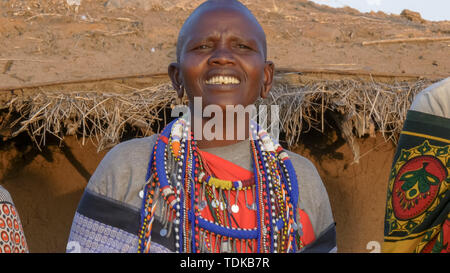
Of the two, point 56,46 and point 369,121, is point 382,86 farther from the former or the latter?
point 56,46

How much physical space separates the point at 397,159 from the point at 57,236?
395 centimetres

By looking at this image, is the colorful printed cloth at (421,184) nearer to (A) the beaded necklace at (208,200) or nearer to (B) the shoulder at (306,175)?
(B) the shoulder at (306,175)

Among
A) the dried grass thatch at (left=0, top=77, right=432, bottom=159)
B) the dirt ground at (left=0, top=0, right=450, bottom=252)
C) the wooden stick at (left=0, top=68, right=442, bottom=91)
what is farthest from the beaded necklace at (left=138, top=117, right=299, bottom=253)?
the dirt ground at (left=0, top=0, right=450, bottom=252)

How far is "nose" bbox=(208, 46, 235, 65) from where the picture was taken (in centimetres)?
257

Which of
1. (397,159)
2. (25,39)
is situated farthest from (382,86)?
(25,39)

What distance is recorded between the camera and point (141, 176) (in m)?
2.60

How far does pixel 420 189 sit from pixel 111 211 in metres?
1.37

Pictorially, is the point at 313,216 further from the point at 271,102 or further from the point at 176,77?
the point at 271,102

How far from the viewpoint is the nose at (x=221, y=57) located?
257 centimetres

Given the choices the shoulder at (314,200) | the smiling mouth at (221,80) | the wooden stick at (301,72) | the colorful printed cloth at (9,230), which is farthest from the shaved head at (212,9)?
the wooden stick at (301,72)

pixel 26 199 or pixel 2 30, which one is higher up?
pixel 2 30

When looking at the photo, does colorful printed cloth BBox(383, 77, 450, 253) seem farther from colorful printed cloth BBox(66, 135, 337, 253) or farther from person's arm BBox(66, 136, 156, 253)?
person's arm BBox(66, 136, 156, 253)

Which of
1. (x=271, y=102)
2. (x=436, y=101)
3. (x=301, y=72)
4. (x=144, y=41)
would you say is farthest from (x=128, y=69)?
(x=436, y=101)
